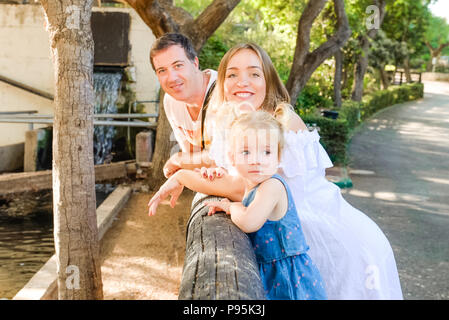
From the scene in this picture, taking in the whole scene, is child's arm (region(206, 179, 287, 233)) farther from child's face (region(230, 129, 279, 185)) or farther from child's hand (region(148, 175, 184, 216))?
child's hand (region(148, 175, 184, 216))

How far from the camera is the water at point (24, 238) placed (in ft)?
17.5

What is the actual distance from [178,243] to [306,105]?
11.5 m

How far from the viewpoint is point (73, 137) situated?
337 centimetres

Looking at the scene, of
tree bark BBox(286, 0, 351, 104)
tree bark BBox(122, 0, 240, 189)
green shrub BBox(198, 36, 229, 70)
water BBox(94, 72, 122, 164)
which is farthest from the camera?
green shrub BBox(198, 36, 229, 70)

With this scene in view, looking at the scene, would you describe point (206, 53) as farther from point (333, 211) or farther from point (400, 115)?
point (400, 115)

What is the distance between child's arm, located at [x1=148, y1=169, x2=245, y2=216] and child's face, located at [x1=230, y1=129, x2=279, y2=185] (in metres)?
0.31

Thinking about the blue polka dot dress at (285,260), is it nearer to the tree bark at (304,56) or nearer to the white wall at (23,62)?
the tree bark at (304,56)

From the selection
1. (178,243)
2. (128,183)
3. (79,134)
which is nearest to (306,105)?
(128,183)

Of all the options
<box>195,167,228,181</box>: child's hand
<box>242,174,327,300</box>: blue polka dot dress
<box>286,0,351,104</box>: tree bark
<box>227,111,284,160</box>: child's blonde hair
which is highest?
<box>286,0,351,104</box>: tree bark

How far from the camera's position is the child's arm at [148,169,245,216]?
245 cm

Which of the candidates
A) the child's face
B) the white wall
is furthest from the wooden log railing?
the white wall

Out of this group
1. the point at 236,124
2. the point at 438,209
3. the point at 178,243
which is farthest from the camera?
the point at 438,209

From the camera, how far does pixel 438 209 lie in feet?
24.9

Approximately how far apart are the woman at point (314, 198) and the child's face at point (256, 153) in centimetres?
28
